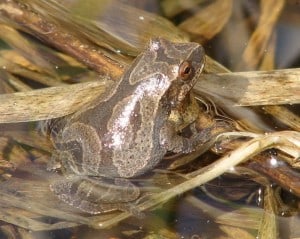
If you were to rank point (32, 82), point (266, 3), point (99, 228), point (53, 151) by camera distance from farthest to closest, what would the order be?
point (266, 3)
point (32, 82)
point (53, 151)
point (99, 228)

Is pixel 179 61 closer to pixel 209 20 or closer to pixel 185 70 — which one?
pixel 185 70

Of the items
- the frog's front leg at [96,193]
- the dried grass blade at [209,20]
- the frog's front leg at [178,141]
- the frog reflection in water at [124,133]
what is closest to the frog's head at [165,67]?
the frog reflection in water at [124,133]

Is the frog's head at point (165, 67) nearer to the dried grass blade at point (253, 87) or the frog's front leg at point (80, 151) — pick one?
the dried grass blade at point (253, 87)

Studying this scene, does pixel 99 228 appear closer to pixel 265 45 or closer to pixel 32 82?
pixel 32 82

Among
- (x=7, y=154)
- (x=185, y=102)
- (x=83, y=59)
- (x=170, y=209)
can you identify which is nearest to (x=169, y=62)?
(x=185, y=102)

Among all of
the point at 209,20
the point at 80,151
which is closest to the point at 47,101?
the point at 80,151

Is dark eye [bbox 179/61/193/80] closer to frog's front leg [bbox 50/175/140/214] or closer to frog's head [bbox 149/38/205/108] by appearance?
frog's head [bbox 149/38/205/108]

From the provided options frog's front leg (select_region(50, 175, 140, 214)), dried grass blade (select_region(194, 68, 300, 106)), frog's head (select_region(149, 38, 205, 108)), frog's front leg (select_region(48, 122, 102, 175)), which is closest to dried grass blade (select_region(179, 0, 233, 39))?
dried grass blade (select_region(194, 68, 300, 106))

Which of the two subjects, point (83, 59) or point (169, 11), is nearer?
point (83, 59)
